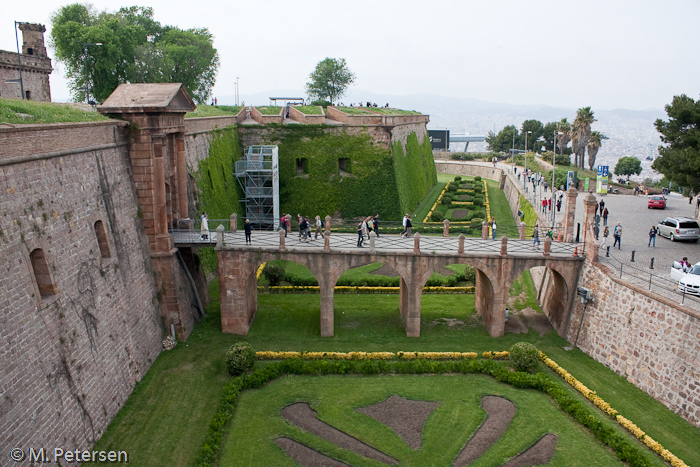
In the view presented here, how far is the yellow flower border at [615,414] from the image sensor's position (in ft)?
63.3

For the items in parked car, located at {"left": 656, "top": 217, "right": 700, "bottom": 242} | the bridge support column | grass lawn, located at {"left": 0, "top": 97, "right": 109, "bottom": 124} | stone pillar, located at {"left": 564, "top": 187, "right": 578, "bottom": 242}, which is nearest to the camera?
grass lawn, located at {"left": 0, "top": 97, "right": 109, "bottom": 124}

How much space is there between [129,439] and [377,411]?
9210 millimetres

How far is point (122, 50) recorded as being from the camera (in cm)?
4891

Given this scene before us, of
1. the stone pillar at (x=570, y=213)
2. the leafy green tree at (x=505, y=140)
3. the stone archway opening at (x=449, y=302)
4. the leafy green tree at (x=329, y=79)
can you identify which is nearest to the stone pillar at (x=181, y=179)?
the stone archway opening at (x=449, y=302)

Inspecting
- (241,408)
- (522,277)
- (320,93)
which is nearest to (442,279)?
(522,277)

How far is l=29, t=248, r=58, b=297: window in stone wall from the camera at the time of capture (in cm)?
1880

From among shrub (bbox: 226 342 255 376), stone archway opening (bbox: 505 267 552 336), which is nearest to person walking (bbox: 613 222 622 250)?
stone archway opening (bbox: 505 267 552 336)

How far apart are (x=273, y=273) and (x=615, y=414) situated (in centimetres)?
2075

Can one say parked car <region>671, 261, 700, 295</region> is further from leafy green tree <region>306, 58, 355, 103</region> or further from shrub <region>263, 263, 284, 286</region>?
leafy green tree <region>306, 58, 355, 103</region>

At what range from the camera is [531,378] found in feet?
80.6

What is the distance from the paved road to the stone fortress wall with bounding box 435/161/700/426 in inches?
121

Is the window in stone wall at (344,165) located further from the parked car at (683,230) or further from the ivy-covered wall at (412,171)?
the parked car at (683,230)

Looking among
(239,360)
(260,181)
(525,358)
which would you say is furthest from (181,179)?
(525,358)

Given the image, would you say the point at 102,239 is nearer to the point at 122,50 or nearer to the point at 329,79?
the point at 122,50
